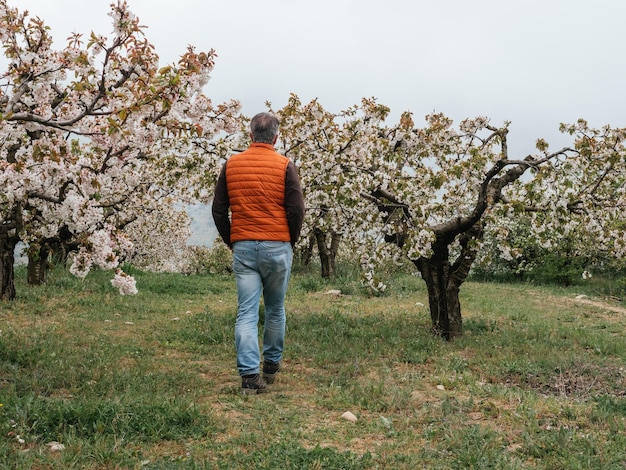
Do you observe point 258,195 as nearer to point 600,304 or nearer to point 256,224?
point 256,224

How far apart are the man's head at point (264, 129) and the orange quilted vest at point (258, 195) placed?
0.15 m

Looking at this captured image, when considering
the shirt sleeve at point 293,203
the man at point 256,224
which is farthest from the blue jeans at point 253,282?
the shirt sleeve at point 293,203

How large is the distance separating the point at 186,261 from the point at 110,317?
23.3 metres

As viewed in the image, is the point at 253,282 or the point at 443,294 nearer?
the point at 253,282

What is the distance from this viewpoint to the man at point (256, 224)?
5.71m

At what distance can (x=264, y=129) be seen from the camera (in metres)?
5.95

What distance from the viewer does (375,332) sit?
8.96 m

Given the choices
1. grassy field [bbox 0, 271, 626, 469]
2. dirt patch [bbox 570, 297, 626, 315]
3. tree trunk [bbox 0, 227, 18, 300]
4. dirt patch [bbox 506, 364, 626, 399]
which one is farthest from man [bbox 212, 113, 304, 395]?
dirt patch [bbox 570, 297, 626, 315]

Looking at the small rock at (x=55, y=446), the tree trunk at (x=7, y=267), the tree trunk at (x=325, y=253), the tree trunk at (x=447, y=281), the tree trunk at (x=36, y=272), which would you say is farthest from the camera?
the tree trunk at (x=325, y=253)

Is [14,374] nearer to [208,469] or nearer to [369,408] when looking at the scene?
[208,469]

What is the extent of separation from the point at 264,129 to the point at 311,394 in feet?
9.25

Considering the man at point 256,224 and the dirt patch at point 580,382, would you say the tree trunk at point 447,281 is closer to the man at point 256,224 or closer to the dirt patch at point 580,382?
the dirt patch at point 580,382

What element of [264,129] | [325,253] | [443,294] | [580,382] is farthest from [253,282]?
[325,253]

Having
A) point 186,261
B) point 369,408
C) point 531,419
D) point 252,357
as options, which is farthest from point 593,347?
point 186,261
